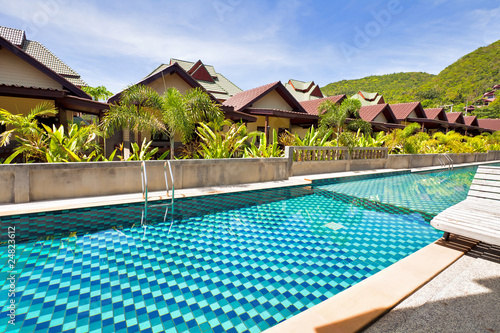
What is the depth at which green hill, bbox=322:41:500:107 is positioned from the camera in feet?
238

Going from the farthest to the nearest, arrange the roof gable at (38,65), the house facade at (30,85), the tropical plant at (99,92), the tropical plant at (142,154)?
1. the tropical plant at (99,92)
2. the roof gable at (38,65)
3. the house facade at (30,85)
4. the tropical plant at (142,154)

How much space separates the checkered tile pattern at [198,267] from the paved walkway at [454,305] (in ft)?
2.83

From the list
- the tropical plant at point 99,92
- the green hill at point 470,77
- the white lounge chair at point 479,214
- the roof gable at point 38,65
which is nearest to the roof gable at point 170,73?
the roof gable at point 38,65

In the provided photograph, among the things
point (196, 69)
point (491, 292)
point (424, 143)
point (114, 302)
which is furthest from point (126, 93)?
point (424, 143)

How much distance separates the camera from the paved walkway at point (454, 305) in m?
2.07

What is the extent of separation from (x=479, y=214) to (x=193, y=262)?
14.2ft

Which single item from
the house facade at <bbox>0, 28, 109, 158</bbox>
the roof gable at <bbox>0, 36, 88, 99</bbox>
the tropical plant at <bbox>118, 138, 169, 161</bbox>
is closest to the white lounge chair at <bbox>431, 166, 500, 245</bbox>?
the tropical plant at <bbox>118, 138, 169, 161</bbox>

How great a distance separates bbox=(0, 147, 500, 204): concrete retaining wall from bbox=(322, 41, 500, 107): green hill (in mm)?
66556

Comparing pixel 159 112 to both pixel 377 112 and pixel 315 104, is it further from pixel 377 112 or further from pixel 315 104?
pixel 377 112

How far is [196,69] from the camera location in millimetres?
25984

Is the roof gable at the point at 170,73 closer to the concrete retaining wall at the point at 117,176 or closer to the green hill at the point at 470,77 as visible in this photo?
the concrete retaining wall at the point at 117,176

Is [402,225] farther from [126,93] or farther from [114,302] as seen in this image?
[126,93]

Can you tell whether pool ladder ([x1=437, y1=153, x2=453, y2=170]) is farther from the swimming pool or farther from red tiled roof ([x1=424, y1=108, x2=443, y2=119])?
the swimming pool

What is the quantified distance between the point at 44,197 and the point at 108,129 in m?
3.22
